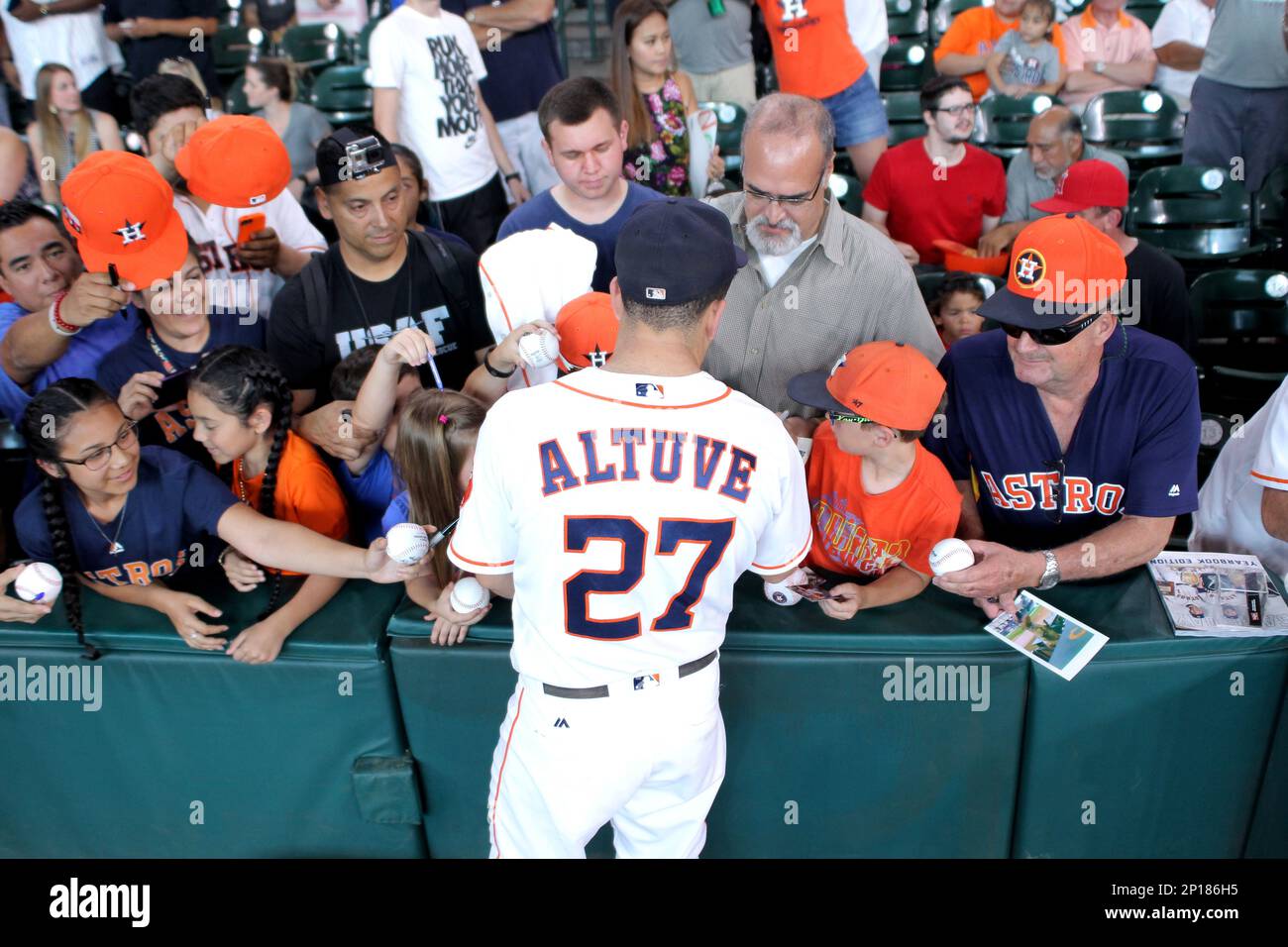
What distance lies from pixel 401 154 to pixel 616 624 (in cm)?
300

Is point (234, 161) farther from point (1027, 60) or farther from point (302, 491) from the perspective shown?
point (1027, 60)

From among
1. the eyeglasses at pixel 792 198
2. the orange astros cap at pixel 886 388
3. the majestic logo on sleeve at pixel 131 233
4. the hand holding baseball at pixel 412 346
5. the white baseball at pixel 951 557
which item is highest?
the eyeglasses at pixel 792 198

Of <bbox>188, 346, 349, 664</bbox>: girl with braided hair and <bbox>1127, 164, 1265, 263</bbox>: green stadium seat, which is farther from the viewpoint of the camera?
<bbox>1127, 164, 1265, 263</bbox>: green stadium seat

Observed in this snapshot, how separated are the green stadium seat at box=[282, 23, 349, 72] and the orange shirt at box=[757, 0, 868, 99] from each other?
4460mm

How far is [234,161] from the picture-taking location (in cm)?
339

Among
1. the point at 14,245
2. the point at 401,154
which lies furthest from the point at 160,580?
the point at 401,154

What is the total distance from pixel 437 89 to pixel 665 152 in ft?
3.83

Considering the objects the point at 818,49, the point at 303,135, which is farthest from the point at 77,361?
the point at 818,49

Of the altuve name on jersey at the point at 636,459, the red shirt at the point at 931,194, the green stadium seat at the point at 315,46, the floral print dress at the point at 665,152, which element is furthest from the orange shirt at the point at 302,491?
the green stadium seat at the point at 315,46

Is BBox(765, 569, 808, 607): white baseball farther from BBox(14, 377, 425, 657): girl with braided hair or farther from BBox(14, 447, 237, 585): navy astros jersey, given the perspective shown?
BBox(14, 447, 237, 585): navy astros jersey

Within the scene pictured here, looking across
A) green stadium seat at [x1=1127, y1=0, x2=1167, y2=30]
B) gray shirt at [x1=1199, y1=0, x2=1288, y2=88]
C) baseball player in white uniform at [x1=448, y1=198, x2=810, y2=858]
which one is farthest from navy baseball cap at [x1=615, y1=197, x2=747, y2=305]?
green stadium seat at [x1=1127, y1=0, x2=1167, y2=30]

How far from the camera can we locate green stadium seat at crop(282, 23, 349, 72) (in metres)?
8.38

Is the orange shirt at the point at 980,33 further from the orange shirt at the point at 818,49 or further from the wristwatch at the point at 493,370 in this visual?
the wristwatch at the point at 493,370

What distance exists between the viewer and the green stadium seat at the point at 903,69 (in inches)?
317
